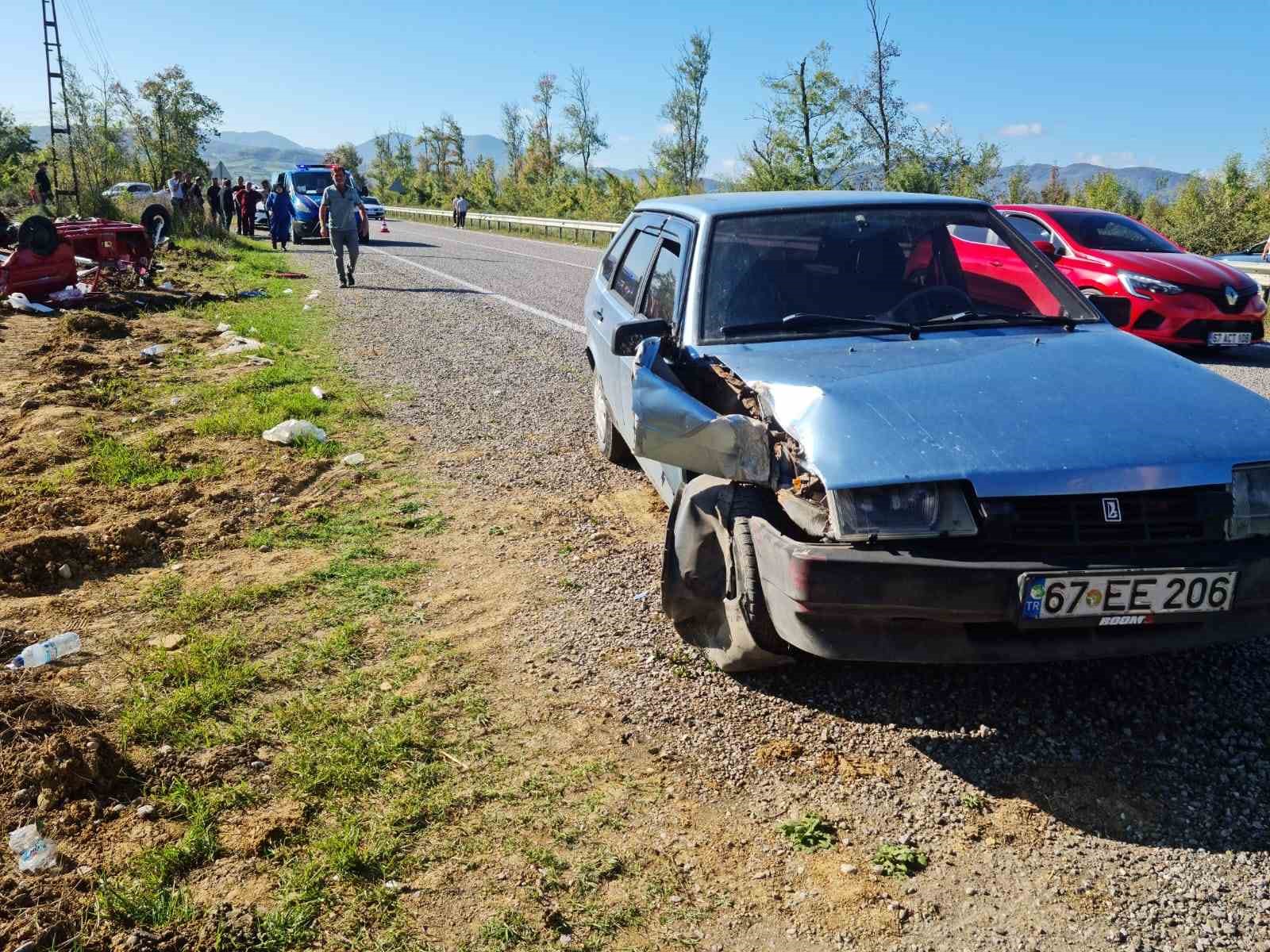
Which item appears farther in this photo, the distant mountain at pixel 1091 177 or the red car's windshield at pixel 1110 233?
the distant mountain at pixel 1091 177

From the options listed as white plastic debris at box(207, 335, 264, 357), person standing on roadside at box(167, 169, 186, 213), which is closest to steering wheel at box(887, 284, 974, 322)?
white plastic debris at box(207, 335, 264, 357)

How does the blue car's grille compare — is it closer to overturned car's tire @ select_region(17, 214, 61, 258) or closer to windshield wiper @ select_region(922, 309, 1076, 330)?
windshield wiper @ select_region(922, 309, 1076, 330)

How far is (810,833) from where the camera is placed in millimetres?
2619

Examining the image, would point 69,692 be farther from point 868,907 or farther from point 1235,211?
point 1235,211

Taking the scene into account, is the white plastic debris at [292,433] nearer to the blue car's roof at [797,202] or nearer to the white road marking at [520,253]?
the blue car's roof at [797,202]

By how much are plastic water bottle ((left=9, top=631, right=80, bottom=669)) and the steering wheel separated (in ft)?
11.8

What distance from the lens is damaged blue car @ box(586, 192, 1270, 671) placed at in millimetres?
2686

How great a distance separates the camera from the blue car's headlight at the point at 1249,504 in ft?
9.18

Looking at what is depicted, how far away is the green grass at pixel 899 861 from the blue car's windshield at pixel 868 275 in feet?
6.81

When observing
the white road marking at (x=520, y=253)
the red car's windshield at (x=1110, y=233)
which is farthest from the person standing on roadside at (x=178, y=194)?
the red car's windshield at (x=1110, y=233)

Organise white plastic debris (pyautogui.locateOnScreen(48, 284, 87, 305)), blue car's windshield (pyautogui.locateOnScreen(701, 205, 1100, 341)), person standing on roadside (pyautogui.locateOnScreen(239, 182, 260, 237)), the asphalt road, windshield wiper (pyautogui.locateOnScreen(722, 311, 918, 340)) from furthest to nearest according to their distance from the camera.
Result: person standing on roadside (pyautogui.locateOnScreen(239, 182, 260, 237)), white plastic debris (pyautogui.locateOnScreen(48, 284, 87, 305)), blue car's windshield (pyautogui.locateOnScreen(701, 205, 1100, 341)), windshield wiper (pyautogui.locateOnScreen(722, 311, 918, 340)), the asphalt road

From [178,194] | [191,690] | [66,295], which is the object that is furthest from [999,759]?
[178,194]

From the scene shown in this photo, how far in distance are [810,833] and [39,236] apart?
46.3 ft

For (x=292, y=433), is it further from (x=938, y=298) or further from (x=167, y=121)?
(x=167, y=121)
